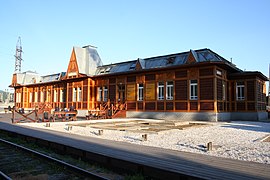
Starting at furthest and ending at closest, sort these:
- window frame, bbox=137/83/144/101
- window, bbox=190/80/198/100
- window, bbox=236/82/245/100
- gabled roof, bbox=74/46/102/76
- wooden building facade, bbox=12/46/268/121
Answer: gabled roof, bbox=74/46/102/76, window frame, bbox=137/83/144/101, window, bbox=236/82/245/100, window, bbox=190/80/198/100, wooden building facade, bbox=12/46/268/121

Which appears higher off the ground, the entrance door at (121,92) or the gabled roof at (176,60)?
the gabled roof at (176,60)

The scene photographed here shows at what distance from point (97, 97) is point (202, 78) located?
13116mm

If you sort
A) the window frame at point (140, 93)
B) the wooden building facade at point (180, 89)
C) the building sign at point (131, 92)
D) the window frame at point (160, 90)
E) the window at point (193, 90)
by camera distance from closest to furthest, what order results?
the wooden building facade at point (180, 89), the window at point (193, 90), the window frame at point (160, 90), the window frame at point (140, 93), the building sign at point (131, 92)

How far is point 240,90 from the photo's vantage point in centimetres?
2206

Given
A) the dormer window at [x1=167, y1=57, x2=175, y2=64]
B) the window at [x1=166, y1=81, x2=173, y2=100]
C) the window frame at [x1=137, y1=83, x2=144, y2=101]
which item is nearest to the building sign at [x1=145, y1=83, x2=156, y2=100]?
the window frame at [x1=137, y1=83, x2=144, y2=101]

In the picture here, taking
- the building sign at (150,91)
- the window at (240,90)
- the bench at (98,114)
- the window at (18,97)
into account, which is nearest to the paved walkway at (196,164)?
the building sign at (150,91)

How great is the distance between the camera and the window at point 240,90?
71.7 feet

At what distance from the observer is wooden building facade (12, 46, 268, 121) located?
19.5 meters

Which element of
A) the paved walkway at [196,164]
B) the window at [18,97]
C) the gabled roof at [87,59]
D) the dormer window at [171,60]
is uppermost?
the gabled roof at [87,59]

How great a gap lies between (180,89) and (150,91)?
125 inches

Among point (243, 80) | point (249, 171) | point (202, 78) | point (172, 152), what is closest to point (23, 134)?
point (172, 152)

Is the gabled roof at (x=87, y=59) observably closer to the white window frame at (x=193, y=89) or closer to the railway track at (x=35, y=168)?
the white window frame at (x=193, y=89)

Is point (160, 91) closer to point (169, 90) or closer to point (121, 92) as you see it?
point (169, 90)

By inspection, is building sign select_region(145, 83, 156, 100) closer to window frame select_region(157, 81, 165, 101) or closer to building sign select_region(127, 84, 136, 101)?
window frame select_region(157, 81, 165, 101)
